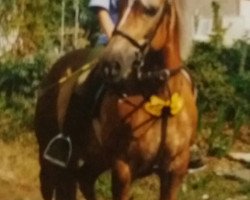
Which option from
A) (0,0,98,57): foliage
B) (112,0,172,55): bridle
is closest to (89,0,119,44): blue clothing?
(112,0,172,55): bridle

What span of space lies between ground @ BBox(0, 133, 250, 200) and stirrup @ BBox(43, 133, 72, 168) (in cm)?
190

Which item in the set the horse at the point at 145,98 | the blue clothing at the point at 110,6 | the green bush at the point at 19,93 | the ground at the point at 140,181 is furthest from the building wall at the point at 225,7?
the horse at the point at 145,98

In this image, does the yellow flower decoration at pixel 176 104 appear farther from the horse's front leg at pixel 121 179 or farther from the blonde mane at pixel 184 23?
the horse's front leg at pixel 121 179

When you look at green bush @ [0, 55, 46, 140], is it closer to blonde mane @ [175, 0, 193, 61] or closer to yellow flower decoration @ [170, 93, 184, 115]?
yellow flower decoration @ [170, 93, 184, 115]

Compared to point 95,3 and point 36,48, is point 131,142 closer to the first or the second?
point 95,3

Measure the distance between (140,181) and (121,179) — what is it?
12.8 ft

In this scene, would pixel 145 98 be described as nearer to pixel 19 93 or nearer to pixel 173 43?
pixel 173 43

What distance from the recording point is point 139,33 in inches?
270

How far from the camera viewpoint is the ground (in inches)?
423

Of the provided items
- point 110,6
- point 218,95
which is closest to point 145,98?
point 110,6

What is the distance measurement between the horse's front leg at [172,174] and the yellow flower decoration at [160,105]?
0.36 m

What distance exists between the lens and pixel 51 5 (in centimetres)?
1559

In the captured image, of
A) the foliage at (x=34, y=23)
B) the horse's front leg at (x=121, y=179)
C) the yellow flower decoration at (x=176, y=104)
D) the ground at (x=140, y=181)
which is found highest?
the yellow flower decoration at (x=176, y=104)

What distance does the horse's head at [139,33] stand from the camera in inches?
266
